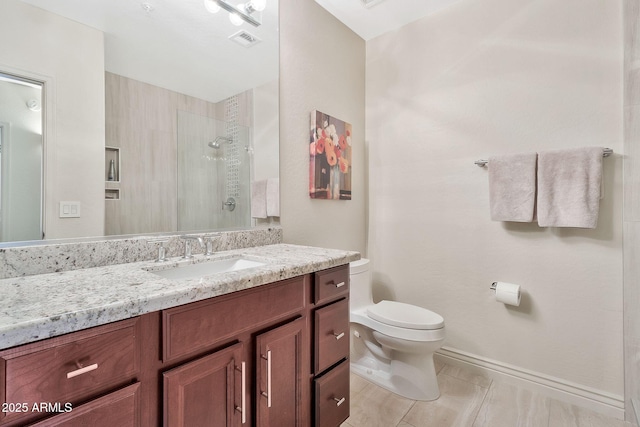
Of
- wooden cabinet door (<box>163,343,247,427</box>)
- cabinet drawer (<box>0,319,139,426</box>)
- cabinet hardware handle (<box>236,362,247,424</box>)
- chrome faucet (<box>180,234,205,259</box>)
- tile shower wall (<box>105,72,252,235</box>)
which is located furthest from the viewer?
chrome faucet (<box>180,234,205,259</box>)

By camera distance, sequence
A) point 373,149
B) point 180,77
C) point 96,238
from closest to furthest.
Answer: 1. point 96,238
2. point 180,77
3. point 373,149

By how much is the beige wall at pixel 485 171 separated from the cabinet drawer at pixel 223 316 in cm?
145

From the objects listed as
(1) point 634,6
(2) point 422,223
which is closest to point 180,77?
(2) point 422,223

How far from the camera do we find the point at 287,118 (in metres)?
1.93

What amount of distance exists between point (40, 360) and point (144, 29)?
1291 mm

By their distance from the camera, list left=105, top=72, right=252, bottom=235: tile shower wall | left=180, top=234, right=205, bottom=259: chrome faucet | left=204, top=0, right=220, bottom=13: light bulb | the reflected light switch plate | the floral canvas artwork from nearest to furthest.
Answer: the reflected light switch plate → left=105, top=72, right=252, bottom=235: tile shower wall → left=180, top=234, right=205, bottom=259: chrome faucet → left=204, top=0, right=220, bottom=13: light bulb → the floral canvas artwork

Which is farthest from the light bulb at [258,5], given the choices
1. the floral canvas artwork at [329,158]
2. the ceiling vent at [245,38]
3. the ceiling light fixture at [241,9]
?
the floral canvas artwork at [329,158]

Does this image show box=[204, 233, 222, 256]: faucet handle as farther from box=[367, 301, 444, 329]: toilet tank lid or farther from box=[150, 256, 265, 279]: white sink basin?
box=[367, 301, 444, 329]: toilet tank lid

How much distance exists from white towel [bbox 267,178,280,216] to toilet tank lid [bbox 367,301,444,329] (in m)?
0.89

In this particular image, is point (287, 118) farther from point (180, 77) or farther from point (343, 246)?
point (343, 246)

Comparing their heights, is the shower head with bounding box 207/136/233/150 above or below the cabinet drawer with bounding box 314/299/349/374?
above

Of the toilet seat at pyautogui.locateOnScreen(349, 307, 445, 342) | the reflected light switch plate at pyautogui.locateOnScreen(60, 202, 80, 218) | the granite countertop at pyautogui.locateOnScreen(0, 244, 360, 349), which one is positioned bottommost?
the toilet seat at pyautogui.locateOnScreen(349, 307, 445, 342)

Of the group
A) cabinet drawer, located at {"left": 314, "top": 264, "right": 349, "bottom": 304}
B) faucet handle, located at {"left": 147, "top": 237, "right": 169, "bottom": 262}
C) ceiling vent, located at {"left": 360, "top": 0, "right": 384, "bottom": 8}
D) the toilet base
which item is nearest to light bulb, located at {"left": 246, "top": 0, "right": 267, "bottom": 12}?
ceiling vent, located at {"left": 360, "top": 0, "right": 384, "bottom": 8}

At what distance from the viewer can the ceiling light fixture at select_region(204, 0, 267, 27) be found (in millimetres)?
1511
